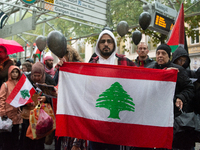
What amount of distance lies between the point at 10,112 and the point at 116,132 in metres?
2.92

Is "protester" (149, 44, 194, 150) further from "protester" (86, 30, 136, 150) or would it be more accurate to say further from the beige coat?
the beige coat

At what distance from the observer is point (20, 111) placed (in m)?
4.82

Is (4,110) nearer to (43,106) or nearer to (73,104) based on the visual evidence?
(43,106)

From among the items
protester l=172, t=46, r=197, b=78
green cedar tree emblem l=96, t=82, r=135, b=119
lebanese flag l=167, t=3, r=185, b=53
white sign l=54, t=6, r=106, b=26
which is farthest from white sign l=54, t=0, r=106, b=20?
green cedar tree emblem l=96, t=82, r=135, b=119

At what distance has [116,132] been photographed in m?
2.68

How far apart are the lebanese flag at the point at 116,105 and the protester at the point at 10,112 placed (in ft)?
7.81

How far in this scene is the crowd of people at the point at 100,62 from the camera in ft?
10.1

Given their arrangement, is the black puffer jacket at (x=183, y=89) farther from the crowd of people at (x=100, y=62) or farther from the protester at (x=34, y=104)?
the protester at (x=34, y=104)

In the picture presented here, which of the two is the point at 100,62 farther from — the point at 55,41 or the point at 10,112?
the point at 10,112

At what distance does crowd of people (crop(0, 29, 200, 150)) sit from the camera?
121 inches

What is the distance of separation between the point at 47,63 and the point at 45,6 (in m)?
2.29

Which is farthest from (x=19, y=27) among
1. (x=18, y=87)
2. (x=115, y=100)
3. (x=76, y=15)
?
(x=115, y=100)

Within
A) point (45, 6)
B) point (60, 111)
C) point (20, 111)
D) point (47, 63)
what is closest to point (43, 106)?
point (20, 111)

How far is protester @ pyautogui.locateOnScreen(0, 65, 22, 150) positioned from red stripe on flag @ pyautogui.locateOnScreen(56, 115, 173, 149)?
2.39m
